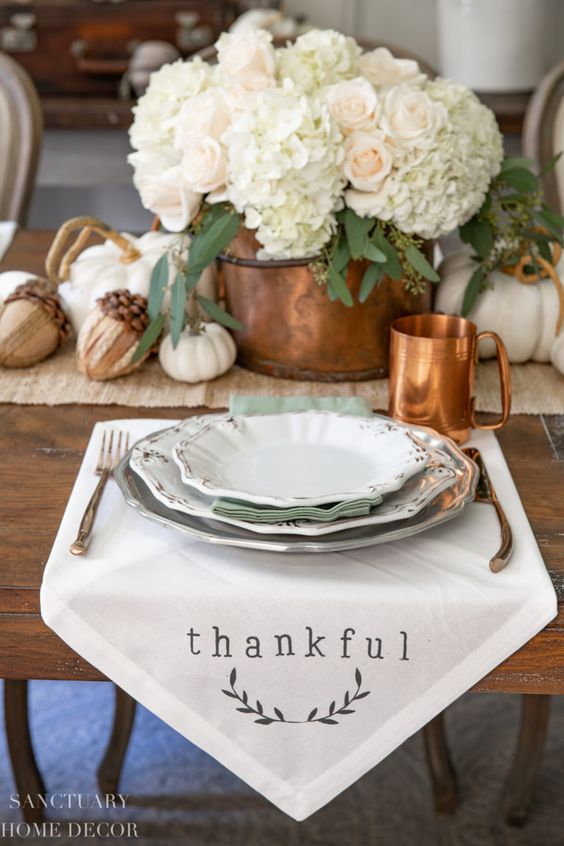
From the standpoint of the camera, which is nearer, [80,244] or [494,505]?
[494,505]

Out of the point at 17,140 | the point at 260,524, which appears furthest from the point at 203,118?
the point at 17,140

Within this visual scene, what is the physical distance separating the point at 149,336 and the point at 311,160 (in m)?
0.29

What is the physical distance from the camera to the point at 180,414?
1.09 m

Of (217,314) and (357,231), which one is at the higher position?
(357,231)

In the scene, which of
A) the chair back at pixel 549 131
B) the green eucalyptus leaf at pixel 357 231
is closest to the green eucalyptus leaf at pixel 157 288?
the green eucalyptus leaf at pixel 357 231

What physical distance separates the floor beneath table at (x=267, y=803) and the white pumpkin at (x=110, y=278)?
83 cm

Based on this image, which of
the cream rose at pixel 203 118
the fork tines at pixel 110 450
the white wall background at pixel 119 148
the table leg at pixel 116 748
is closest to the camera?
the fork tines at pixel 110 450

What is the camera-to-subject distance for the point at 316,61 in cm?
108

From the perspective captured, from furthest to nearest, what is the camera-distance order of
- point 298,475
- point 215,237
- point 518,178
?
1. point 518,178
2. point 215,237
3. point 298,475

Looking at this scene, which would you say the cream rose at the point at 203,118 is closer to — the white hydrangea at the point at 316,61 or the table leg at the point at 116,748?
the white hydrangea at the point at 316,61

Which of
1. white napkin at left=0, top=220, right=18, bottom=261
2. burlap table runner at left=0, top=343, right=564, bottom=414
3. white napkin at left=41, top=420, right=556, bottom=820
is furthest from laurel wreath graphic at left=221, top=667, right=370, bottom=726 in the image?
white napkin at left=0, top=220, right=18, bottom=261

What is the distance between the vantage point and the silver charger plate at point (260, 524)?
770 mm

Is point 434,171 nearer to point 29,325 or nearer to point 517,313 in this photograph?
point 517,313

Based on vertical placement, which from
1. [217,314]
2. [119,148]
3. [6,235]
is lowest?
[119,148]
